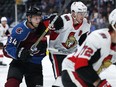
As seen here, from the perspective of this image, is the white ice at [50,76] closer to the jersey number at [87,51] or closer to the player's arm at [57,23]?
the player's arm at [57,23]

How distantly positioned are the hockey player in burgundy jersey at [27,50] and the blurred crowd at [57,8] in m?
7.27

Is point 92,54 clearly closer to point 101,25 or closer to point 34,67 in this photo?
point 34,67

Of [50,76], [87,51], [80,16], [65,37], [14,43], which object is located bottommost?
[50,76]

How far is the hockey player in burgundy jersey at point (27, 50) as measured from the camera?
381 centimetres

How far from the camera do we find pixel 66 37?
462cm

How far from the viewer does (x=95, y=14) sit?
11.8 metres

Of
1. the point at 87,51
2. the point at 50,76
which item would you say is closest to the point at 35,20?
the point at 87,51

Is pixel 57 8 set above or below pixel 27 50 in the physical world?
below

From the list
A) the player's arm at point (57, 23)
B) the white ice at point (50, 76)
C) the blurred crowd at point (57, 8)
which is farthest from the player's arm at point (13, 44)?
the blurred crowd at point (57, 8)

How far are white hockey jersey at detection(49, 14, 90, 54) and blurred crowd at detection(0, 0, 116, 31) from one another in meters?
6.65

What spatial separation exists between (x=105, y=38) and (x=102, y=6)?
9.65 meters

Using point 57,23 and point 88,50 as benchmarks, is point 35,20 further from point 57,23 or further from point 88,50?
point 88,50

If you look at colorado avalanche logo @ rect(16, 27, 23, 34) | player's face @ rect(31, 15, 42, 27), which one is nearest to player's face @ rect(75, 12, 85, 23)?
player's face @ rect(31, 15, 42, 27)

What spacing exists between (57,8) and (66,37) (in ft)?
26.6
